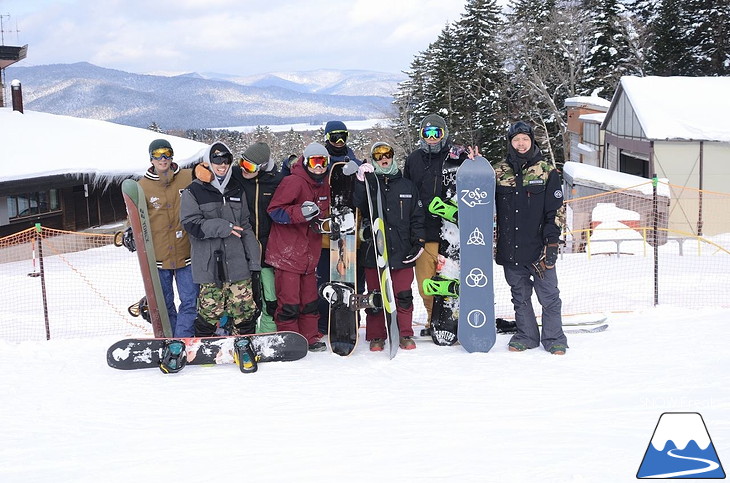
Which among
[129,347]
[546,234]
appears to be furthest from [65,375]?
[546,234]

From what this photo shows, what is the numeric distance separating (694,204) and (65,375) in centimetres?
1533

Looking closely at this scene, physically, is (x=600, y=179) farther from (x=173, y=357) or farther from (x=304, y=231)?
(x=173, y=357)

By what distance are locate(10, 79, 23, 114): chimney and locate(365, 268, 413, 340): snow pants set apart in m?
21.1

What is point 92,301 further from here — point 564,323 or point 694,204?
point 694,204

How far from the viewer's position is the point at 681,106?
58.3 ft

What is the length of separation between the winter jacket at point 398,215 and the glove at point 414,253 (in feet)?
0.06

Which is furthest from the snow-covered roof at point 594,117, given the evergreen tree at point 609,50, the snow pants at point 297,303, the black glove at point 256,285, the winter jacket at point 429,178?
the black glove at point 256,285

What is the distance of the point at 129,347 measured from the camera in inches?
188

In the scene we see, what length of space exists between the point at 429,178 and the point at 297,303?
139 centimetres

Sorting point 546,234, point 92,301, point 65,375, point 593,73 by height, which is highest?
point 593,73

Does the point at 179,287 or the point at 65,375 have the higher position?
the point at 179,287

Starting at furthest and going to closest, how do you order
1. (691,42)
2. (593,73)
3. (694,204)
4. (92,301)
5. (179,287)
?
(593,73), (691,42), (694,204), (92,301), (179,287)

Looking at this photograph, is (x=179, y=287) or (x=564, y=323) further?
(x=564, y=323)

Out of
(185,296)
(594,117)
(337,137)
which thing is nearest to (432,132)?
(337,137)
